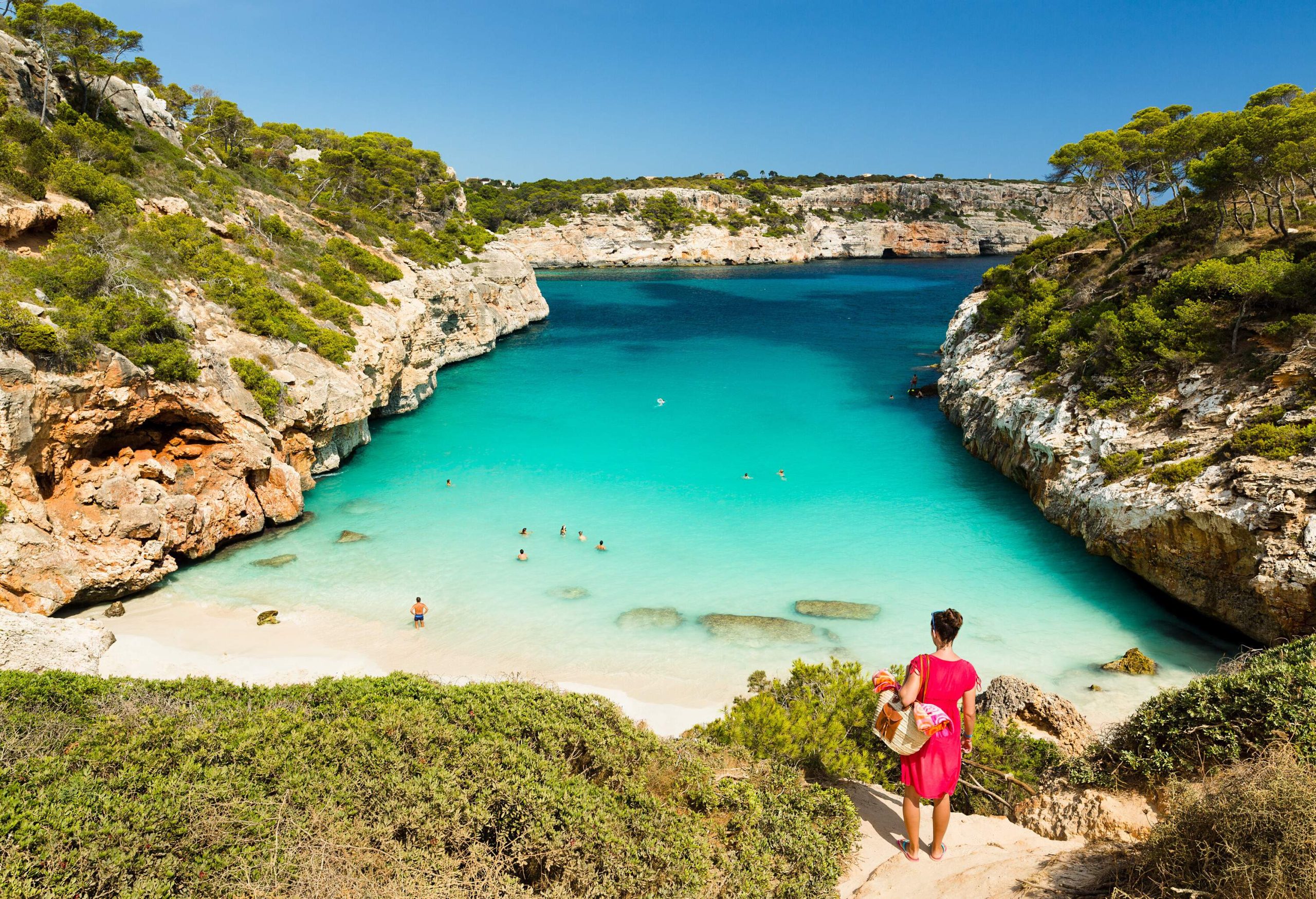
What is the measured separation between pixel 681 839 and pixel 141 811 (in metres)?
4.61

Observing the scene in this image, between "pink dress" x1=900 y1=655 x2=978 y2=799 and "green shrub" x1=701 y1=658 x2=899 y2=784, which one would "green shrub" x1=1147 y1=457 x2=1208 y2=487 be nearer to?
"green shrub" x1=701 y1=658 x2=899 y2=784

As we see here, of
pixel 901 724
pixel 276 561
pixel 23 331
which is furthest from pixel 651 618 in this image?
pixel 23 331

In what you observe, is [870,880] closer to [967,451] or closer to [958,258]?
[967,451]

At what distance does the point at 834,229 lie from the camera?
394 feet

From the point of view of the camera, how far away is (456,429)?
30234 millimetres

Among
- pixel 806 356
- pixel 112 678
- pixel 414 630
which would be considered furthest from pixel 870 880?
pixel 806 356

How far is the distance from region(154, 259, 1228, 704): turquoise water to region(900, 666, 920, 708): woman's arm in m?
7.53

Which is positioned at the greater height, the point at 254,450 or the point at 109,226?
the point at 109,226

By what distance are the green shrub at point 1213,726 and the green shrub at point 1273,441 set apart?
8439 millimetres

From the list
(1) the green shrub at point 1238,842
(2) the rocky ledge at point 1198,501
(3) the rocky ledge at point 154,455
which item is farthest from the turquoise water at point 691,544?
(1) the green shrub at point 1238,842

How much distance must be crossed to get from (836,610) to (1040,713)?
5.99 m

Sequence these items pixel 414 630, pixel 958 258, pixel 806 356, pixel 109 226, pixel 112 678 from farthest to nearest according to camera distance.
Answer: pixel 958 258
pixel 806 356
pixel 109 226
pixel 414 630
pixel 112 678

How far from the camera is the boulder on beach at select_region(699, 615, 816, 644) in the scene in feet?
47.9

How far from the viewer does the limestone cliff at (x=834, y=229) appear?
105 metres
